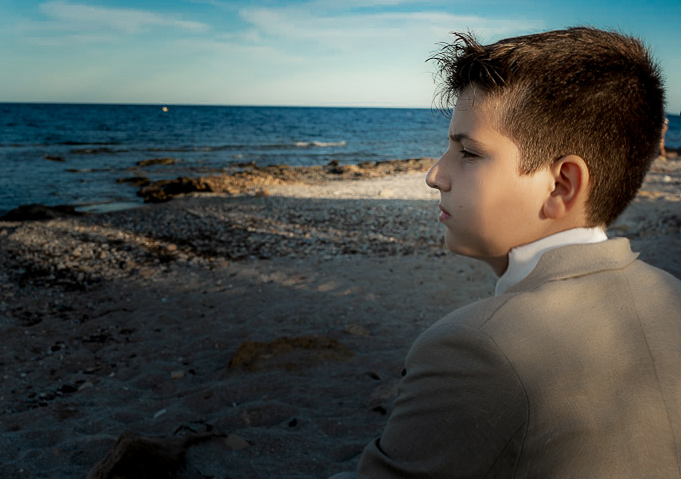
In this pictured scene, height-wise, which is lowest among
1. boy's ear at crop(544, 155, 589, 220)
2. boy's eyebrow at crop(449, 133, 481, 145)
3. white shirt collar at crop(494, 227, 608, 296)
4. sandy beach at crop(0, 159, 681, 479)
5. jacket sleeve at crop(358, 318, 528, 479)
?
sandy beach at crop(0, 159, 681, 479)

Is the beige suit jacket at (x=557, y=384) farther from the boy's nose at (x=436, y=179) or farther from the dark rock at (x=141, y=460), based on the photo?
the dark rock at (x=141, y=460)

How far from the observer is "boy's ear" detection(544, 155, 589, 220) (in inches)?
48.5

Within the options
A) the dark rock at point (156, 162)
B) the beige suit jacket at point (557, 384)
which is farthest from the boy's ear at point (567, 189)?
the dark rock at point (156, 162)

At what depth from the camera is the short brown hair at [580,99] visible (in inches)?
47.4

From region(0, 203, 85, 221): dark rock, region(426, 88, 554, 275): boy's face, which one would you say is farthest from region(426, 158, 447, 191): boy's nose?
region(0, 203, 85, 221): dark rock

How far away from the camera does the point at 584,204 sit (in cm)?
126

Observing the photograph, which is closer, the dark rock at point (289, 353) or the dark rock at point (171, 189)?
the dark rock at point (289, 353)

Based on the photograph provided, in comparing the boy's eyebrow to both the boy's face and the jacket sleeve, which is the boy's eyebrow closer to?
the boy's face

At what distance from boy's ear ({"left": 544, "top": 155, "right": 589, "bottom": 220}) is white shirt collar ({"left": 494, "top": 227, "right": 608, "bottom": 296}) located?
41mm

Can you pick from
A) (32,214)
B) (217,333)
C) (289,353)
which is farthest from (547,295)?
(32,214)

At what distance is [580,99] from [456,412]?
712mm

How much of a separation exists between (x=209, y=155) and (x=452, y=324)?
78.0 ft

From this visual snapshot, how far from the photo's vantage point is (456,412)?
3.52 feet

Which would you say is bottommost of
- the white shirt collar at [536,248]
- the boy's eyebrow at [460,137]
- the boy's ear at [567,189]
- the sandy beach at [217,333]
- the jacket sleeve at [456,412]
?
the sandy beach at [217,333]
